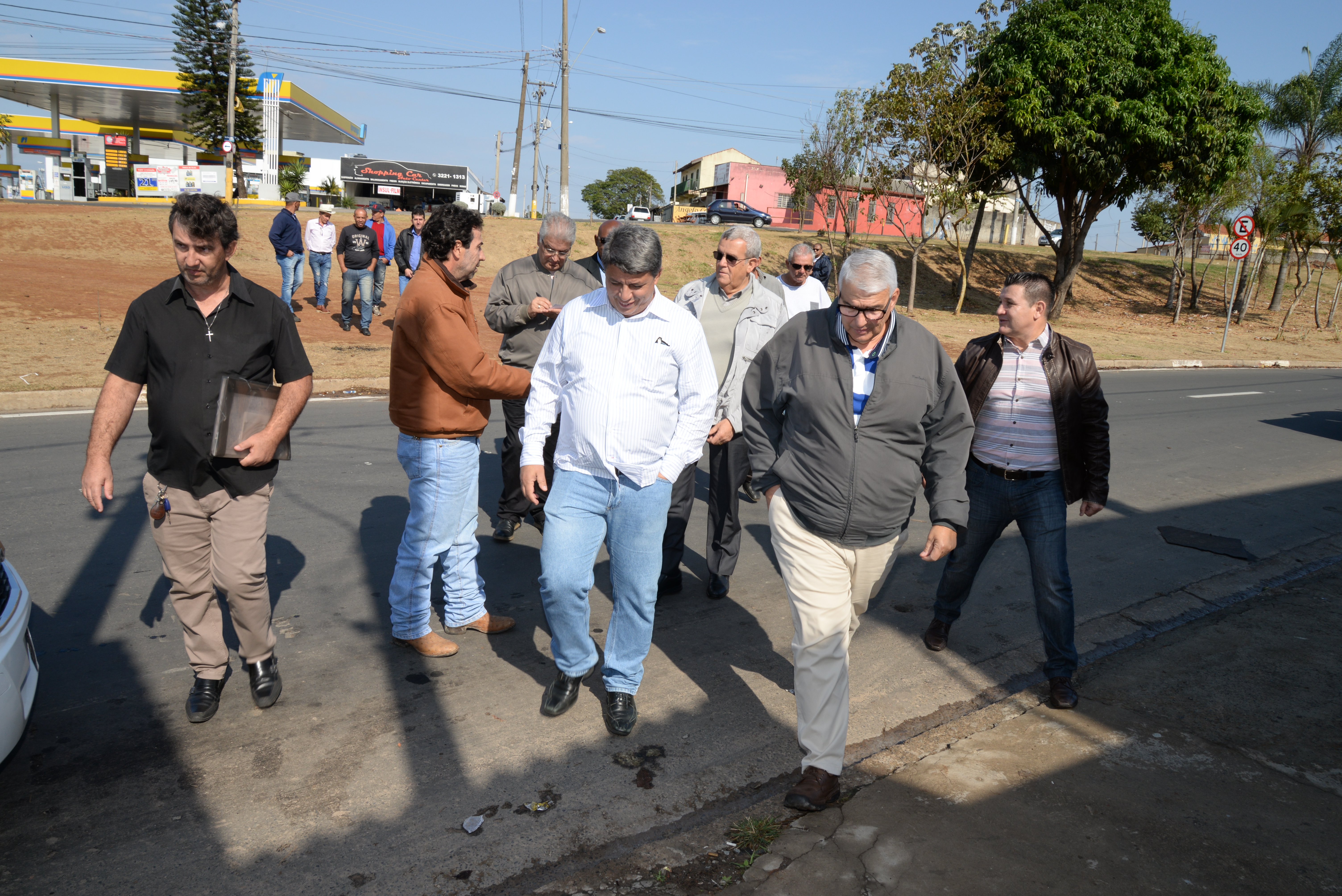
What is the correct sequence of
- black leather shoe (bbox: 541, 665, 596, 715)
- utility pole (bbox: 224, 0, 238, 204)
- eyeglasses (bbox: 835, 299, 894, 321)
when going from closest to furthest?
eyeglasses (bbox: 835, 299, 894, 321) → black leather shoe (bbox: 541, 665, 596, 715) → utility pole (bbox: 224, 0, 238, 204)

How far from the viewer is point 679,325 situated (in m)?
3.54

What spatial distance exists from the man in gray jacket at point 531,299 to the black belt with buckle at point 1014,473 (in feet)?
8.06

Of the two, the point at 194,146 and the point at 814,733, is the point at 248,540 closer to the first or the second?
the point at 814,733

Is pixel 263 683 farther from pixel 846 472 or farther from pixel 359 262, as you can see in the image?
pixel 359 262

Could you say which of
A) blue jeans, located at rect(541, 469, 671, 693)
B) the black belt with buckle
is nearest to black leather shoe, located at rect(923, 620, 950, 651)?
the black belt with buckle

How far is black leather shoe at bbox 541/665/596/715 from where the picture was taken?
3660 millimetres

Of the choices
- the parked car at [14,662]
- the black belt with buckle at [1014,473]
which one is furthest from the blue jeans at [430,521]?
the black belt with buckle at [1014,473]

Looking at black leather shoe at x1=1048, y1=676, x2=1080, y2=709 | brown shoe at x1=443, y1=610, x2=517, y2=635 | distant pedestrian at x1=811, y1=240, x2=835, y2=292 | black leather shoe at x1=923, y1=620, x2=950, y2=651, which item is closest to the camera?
black leather shoe at x1=1048, y1=676, x2=1080, y2=709

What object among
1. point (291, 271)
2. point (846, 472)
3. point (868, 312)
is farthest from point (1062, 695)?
point (291, 271)

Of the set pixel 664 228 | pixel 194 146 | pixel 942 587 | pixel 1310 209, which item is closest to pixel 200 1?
pixel 194 146

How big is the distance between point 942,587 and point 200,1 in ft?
167

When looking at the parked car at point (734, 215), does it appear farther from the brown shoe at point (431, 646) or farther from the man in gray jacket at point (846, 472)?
the man in gray jacket at point (846, 472)

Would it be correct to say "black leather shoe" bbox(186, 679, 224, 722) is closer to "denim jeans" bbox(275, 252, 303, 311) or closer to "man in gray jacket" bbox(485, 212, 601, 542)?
"man in gray jacket" bbox(485, 212, 601, 542)

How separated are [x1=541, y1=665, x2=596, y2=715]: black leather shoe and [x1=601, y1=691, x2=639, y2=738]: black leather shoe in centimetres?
14
